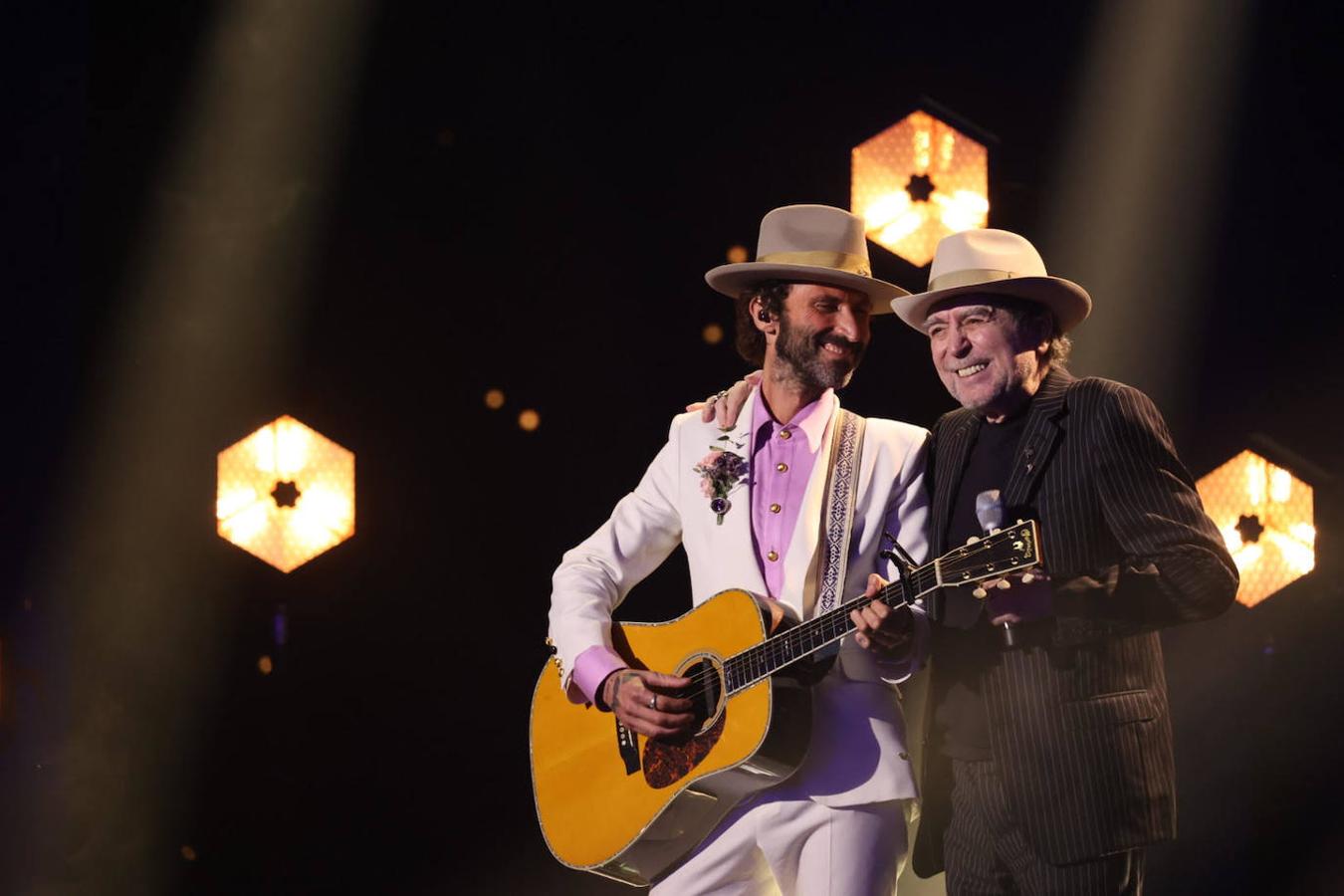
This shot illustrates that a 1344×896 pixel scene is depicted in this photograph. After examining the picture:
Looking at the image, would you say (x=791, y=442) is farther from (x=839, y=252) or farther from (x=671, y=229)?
(x=671, y=229)

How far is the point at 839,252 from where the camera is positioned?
122 inches

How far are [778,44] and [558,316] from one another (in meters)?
1.17

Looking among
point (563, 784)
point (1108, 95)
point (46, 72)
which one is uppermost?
point (46, 72)

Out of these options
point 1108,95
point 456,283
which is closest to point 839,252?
point 1108,95

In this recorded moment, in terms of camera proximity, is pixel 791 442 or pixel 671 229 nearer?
pixel 791 442

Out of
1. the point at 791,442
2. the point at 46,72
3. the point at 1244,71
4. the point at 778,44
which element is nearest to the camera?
the point at 791,442

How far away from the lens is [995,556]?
2.39 meters

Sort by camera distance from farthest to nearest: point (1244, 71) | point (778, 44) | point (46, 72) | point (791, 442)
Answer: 1. point (46, 72)
2. point (778, 44)
3. point (1244, 71)
4. point (791, 442)

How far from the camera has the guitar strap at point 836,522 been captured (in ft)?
9.28

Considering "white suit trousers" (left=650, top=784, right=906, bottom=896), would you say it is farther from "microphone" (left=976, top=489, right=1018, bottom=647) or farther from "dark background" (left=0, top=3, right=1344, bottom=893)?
"dark background" (left=0, top=3, right=1344, bottom=893)

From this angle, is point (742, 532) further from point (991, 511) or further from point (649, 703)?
point (991, 511)

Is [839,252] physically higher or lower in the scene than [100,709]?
higher

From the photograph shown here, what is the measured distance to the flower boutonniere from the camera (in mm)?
3012

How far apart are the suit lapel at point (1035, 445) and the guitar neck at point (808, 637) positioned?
291mm
